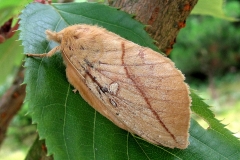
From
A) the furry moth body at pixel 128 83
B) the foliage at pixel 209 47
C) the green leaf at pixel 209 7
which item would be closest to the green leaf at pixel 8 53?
the furry moth body at pixel 128 83

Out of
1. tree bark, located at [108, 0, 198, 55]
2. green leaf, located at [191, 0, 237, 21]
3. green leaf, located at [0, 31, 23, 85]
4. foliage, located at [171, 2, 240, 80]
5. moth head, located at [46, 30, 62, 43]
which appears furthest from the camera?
foliage, located at [171, 2, 240, 80]

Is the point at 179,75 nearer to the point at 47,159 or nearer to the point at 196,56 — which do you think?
the point at 47,159

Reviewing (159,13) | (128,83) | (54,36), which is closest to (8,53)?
(54,36)

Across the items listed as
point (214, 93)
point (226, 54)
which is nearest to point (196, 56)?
point (226, 54)

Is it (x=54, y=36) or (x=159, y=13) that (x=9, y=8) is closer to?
(x=54, y=36)

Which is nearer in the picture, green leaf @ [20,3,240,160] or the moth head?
green leaf @ [20,3,240,160]

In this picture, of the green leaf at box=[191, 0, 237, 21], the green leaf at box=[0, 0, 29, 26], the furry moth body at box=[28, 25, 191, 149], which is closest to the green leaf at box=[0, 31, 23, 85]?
the green leaf at box=[0, 0, 29, 26]

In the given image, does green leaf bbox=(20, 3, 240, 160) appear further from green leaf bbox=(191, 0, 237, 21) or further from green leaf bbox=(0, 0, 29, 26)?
green leaf bbox=(191, 0, 237, 21)
